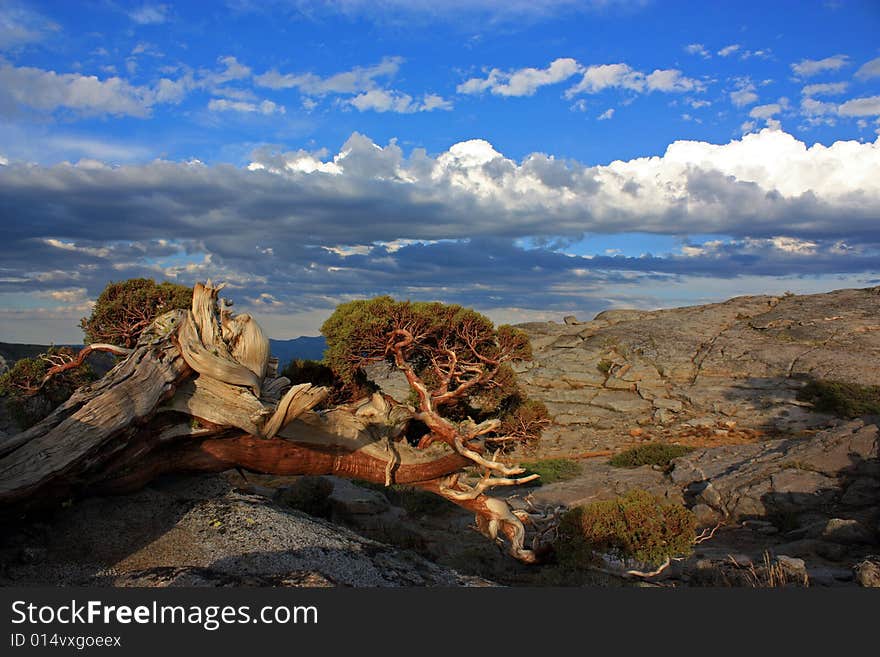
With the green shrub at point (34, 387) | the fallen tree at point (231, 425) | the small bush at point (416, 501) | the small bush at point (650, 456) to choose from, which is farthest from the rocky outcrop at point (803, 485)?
the green shrub at point (34, 387)

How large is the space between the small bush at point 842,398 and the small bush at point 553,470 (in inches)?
620

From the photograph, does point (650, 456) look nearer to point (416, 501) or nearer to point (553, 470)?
point (553, 470)

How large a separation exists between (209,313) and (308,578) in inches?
→ 230

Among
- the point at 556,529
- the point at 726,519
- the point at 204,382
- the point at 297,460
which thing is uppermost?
the point at 204,382

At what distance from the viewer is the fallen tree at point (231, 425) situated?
32.4 ft

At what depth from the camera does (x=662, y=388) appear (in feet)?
135

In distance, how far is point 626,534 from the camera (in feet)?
48.9

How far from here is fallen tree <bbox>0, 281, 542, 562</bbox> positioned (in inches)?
388

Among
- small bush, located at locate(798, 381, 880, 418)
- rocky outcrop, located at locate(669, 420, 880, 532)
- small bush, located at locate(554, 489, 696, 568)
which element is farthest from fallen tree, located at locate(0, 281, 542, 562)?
small bush, located at locate(798, 381, 880, 418)

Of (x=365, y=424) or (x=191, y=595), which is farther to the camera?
(x=365, y=424)

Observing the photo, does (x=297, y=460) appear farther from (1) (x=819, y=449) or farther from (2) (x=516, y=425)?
(1) (x=819, y=449)

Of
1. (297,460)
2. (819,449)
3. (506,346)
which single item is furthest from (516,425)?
(819,449)

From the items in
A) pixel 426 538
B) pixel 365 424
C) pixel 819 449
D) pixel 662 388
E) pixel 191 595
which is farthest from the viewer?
pixel 662 388

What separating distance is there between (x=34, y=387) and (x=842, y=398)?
38952mm
